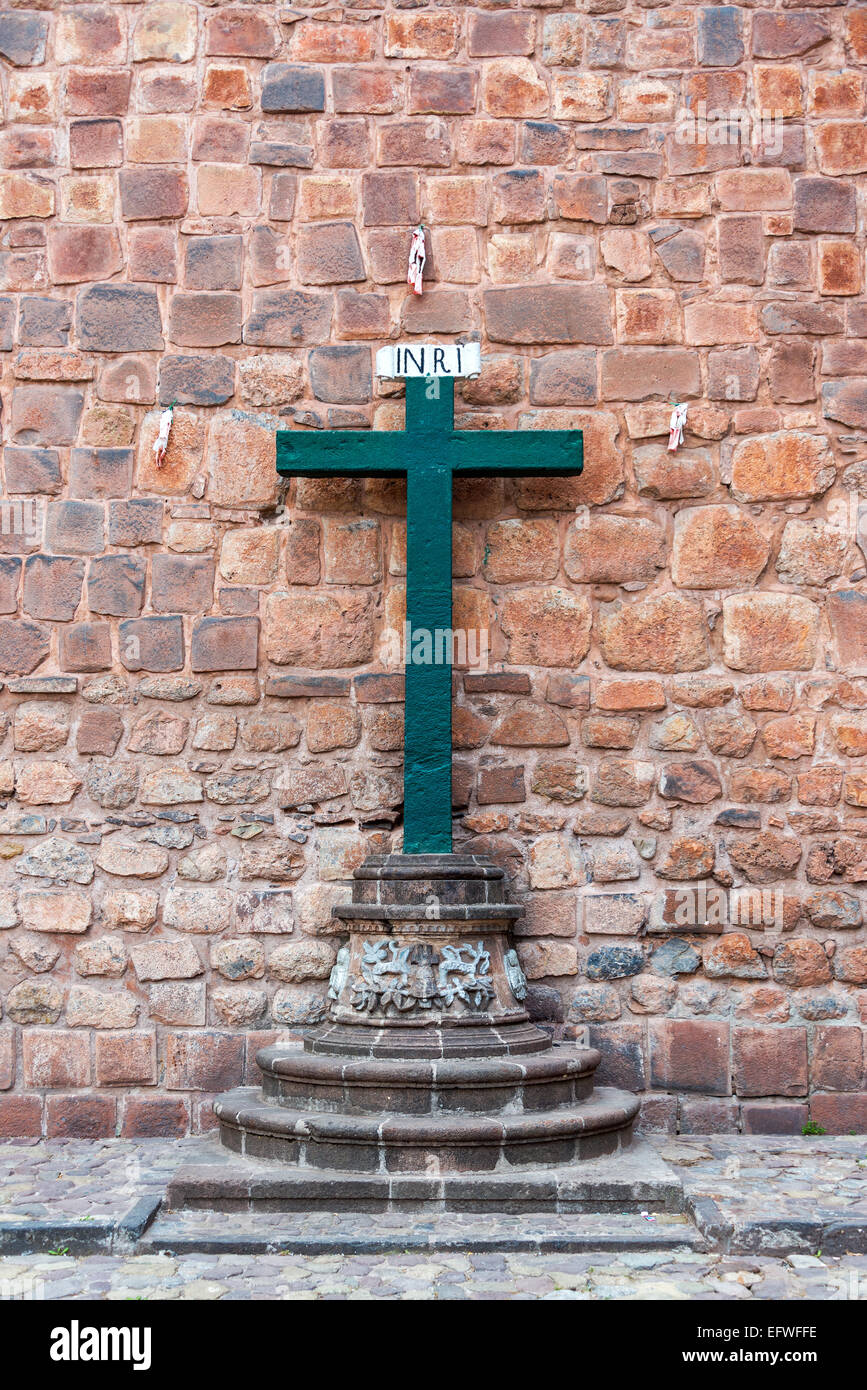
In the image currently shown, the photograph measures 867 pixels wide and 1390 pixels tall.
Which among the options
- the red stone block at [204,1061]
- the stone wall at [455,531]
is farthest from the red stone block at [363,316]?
the red stone block at [204,1061]

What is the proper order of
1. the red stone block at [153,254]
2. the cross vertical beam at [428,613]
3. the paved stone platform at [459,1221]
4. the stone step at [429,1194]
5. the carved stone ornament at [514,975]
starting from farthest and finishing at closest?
1. the red stone block at [153,254]
2. the cross vertical beam at [428,613]
3. the carved stone ornament at [514,975]
4. the stone step at [429,1194]
5. the paved stone platform at [459,1221]

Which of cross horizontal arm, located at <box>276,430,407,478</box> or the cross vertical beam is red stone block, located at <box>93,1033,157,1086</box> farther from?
cross horizontal arm, located at <box>276,430,407,478</box>

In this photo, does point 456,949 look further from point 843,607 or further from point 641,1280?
point 843,607

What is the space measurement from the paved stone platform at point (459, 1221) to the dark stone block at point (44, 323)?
9.62 feet

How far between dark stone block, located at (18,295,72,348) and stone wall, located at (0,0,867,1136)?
0.01 meters

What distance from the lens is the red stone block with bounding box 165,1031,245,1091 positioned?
185 inches

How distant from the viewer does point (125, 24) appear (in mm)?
5133

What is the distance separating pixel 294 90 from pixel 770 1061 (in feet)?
13.0

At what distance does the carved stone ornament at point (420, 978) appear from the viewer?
422 centimetres

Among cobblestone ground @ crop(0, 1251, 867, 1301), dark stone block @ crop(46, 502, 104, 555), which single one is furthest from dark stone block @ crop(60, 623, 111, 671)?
cobblestone ground @ crop(0, 1251, 867, 1301)

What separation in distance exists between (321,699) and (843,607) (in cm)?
192

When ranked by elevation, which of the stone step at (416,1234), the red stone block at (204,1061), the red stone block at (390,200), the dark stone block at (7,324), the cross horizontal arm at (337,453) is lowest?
the stone step at (416,1234)

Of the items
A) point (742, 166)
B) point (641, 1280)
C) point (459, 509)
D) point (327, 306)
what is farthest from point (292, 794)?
point (742, 166)

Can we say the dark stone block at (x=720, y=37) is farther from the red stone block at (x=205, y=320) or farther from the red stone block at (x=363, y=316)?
the red stone block at (x=205, y=320)
